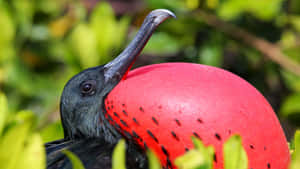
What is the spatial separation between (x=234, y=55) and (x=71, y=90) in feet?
3.83

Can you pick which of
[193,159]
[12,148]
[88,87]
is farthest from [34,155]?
[88,87]

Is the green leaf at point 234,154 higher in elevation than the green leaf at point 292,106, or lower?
higher

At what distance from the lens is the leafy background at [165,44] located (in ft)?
4.59

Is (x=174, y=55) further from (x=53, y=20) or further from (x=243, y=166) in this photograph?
(x=243, y=166)

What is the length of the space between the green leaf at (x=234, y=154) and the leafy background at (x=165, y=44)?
2.71ft

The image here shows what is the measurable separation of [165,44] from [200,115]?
958 mm

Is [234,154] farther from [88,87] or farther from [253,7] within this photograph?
[253,7]

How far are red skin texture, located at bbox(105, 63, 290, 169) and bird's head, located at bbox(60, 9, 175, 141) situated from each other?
80 millimetres

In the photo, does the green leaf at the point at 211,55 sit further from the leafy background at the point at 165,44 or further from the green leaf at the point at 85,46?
the green leaf at the point at 85,46

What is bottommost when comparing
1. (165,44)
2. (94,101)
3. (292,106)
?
(292,106)

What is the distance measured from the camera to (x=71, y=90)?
2.58 ft

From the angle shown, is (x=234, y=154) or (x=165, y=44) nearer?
(x=234, y=154)

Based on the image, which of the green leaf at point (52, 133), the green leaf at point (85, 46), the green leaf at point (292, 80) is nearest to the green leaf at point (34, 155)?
the green leaf at point (52, 133)

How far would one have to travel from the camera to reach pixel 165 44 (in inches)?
62.6
